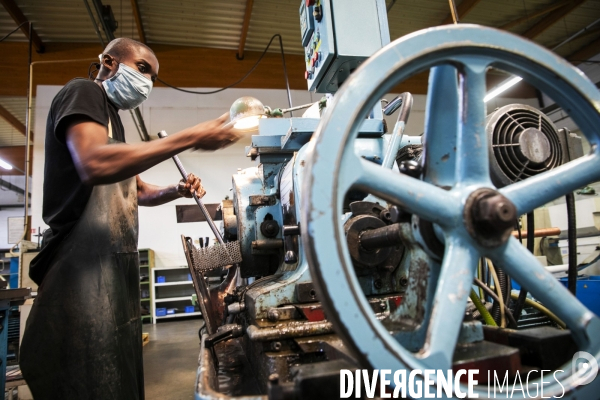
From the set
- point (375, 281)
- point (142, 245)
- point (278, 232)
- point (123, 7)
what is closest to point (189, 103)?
point (123, 7)

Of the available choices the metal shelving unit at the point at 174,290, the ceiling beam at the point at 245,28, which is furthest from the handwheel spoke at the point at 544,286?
the metal shelving unit at the point at 174,290

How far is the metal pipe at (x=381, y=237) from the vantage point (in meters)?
0.75

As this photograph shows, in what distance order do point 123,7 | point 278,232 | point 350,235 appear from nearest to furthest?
point 350,235 < point 278,232 < point 123,7

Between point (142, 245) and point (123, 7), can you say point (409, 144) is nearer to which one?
point (123, 7)

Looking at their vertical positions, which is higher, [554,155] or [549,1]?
[549,1]

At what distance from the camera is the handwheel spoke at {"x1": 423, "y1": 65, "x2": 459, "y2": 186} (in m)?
0.68

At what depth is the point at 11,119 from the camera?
7250 millimetres

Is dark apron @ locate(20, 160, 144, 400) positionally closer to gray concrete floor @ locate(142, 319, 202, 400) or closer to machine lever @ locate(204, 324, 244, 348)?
machine lever @ locate(204, 324, 244, 348)

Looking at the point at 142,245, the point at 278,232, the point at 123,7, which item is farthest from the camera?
the point at 142,245

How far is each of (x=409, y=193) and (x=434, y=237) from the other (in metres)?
0.13

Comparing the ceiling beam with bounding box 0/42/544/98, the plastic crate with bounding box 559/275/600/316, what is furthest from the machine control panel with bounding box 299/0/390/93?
the ceiling beam with bounding box 0/42/544/98

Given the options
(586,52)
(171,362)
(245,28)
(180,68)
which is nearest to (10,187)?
(180,68)

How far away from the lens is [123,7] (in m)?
4.85

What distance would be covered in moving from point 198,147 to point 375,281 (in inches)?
25.2
